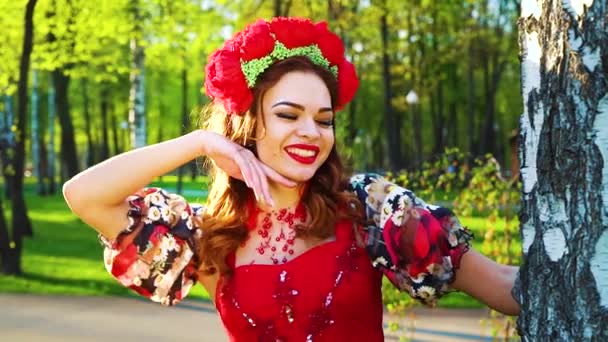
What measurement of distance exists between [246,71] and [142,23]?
13008mm

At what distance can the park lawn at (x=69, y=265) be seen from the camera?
9.62 meters

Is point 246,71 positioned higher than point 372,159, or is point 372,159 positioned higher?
point 246,71

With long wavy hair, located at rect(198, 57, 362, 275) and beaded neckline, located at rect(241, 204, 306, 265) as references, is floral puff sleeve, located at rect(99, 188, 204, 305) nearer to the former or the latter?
long wavy hair, located at rect(198, 57, 362, 275)

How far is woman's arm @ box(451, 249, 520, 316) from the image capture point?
230cm

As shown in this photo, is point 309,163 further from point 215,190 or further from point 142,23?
point 142,23

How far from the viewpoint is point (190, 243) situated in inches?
104

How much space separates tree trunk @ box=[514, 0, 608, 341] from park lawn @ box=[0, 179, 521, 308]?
148 inches

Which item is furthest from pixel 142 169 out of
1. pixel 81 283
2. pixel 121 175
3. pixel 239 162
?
pixel 81 283

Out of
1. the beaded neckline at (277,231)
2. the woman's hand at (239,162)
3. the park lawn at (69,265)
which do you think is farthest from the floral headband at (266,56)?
the park lawn at (69,265)

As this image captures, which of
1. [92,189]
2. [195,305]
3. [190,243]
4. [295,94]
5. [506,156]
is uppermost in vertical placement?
[295,94]

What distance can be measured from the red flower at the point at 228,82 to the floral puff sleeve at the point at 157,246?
33cm

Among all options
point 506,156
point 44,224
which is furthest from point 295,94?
point 506,156

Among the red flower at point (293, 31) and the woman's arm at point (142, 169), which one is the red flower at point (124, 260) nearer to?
the woman's arm at point (142, 169)

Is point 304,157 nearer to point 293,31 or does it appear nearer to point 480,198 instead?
point 293,31
